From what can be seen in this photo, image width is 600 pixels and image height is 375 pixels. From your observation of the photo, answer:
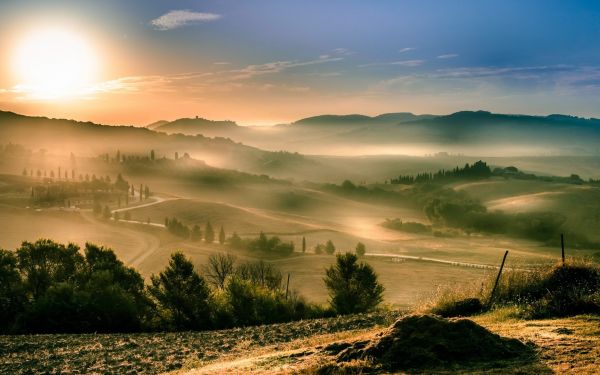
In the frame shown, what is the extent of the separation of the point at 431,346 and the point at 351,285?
150 ft

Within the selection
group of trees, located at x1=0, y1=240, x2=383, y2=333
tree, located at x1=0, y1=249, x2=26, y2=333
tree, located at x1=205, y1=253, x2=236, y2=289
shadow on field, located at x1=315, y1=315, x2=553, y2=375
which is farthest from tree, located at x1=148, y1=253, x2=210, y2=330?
shadow on field, located at x1=315, y1=315, x2=553, y2=375

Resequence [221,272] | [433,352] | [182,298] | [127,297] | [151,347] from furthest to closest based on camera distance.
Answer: [221,272] → [182,298] → [127,297] → [151,347] → [433,352]

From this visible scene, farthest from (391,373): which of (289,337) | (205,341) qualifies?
(205,341)

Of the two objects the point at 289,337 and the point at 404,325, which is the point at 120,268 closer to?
the point at 289,337

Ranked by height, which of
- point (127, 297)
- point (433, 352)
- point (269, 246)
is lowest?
point (269, 246)

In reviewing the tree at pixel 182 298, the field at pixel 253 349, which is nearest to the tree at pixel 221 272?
the tree at pixel 182 298

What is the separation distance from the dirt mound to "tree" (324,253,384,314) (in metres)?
43.7

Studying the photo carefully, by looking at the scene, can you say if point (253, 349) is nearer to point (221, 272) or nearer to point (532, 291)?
point (532, 291)

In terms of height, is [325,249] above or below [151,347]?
below

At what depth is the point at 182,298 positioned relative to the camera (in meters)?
A: 46.9

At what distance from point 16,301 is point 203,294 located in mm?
18282

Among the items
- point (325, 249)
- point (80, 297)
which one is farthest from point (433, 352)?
point (325, 249)

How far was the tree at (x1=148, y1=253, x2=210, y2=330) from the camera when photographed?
46188 millimetres

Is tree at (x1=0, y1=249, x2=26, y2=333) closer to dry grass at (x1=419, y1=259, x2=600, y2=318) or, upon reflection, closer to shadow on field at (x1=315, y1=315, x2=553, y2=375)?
dry grass at (x1=419, y1=259, x2=600, y2=318)
